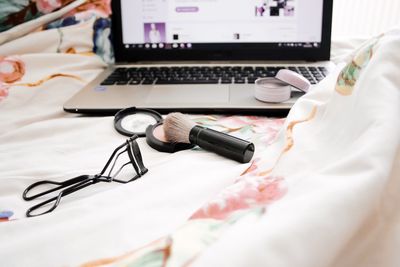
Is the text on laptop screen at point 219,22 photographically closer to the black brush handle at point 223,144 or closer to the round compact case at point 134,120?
the round compact case at point 134,120

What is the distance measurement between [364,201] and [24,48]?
690mm

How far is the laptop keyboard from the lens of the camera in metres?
0.73

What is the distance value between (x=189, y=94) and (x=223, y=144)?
0.23 meters

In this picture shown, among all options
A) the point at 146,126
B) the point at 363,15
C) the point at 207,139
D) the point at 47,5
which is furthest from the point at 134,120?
the point at 363,15

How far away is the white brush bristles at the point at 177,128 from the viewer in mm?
489

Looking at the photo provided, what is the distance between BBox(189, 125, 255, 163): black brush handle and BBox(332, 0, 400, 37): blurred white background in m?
1.04

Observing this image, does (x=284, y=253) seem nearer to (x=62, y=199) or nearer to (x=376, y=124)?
(x=376, y=124)

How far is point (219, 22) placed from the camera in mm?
831

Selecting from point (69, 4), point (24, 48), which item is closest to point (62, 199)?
A: point (24, 48)

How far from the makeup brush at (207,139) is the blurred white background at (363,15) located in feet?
3.39

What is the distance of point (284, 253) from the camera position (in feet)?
0.74

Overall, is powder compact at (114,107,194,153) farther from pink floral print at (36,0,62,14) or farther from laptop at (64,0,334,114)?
pink floral print at (36,0,62,14)

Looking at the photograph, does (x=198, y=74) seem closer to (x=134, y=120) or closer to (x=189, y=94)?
(x=189, y=94)

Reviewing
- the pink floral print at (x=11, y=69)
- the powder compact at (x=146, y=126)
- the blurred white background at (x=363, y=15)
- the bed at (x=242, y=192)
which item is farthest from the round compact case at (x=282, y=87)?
the blurred white background at (x=363, y=15)
